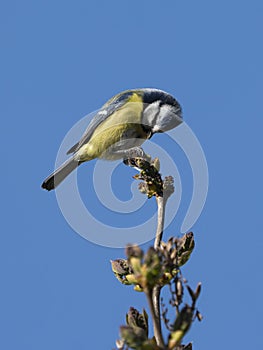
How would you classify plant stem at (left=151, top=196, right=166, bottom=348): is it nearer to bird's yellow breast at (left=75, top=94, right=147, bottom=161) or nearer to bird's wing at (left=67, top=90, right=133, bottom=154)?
bird's yellow breast at (left=75, top=94, right=147, bottom=161)

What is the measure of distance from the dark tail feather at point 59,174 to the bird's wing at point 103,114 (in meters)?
0.18

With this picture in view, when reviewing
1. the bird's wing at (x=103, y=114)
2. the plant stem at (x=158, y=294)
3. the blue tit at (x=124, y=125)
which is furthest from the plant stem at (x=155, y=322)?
the bird's wing at (x=103, y=114)

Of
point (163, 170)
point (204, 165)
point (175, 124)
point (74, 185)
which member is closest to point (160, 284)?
point (163, 170)

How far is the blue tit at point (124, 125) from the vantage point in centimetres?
540

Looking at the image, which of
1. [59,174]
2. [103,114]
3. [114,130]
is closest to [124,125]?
[114,130]

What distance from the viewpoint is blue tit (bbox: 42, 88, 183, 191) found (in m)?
5.40

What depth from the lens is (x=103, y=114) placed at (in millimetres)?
6000

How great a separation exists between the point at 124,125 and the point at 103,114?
1.42ft

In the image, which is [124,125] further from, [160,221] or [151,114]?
[160,221]

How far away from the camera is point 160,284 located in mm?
2340

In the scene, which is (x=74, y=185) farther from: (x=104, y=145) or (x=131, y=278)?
(x=131, y=278)

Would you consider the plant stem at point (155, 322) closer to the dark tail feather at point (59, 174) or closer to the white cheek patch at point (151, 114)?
the dark tail feather at point (59, 174)

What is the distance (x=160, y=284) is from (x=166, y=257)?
1.60 ft

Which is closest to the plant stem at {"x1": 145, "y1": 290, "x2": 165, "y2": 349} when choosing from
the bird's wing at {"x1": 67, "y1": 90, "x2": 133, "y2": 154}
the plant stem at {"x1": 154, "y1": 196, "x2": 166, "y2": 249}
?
the plant stem at {"x1": 154, "y1": 196, "x2": 166, "y2": 249}
